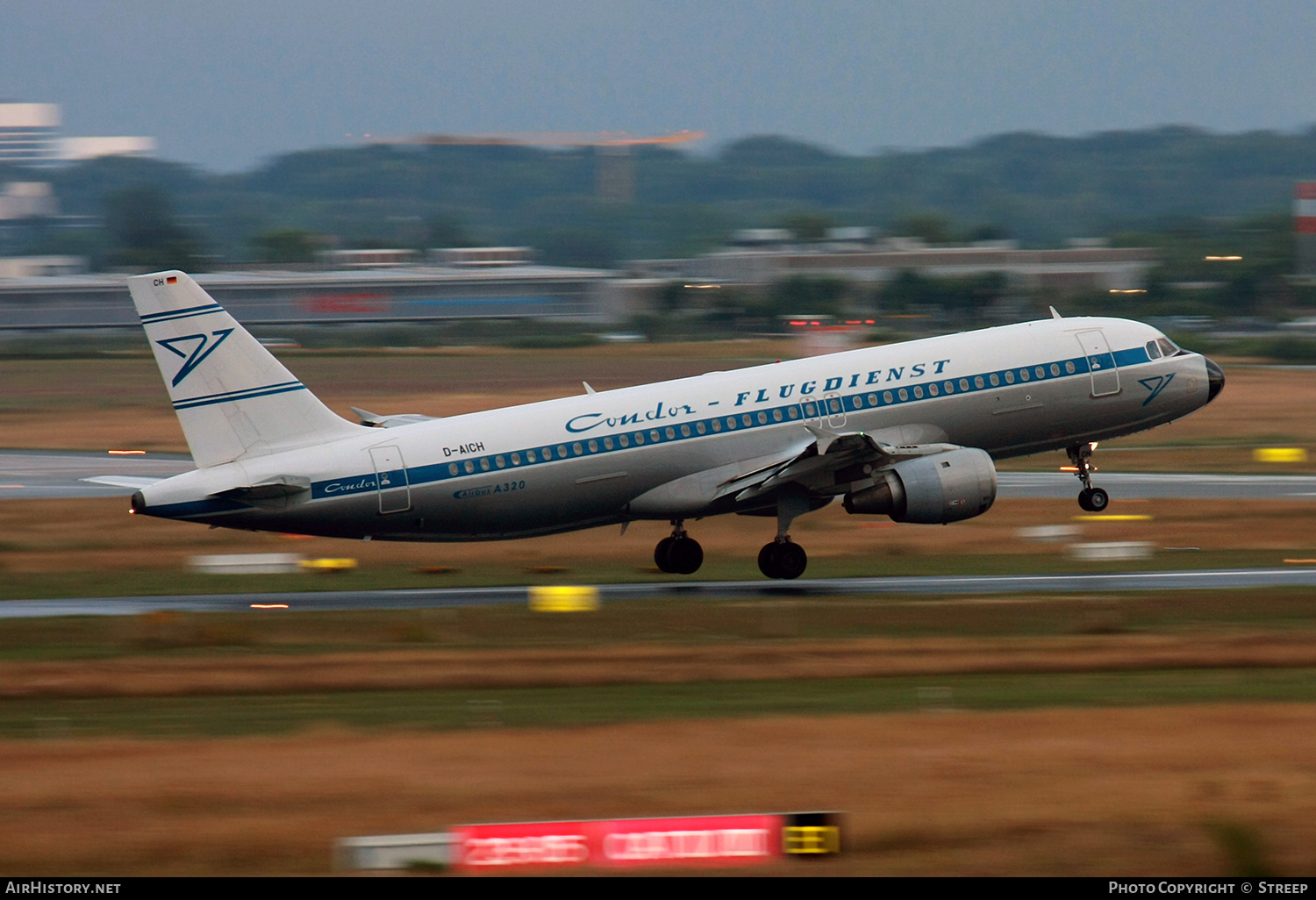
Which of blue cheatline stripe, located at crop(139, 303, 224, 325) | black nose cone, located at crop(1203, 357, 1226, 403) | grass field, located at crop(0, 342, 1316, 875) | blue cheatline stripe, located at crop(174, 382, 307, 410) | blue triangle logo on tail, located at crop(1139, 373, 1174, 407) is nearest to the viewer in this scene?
grass field, located at crop(0, 342, 1316, 875)

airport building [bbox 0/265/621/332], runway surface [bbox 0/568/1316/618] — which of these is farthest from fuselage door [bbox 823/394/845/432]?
airport building [bbox 0/265/621/332]

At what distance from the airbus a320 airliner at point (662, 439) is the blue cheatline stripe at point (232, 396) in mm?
27

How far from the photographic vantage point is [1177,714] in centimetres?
2144

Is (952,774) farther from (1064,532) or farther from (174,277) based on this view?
(1064,532)

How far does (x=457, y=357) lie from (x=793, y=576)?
64943 millimetres

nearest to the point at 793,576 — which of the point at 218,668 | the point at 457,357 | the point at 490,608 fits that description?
the point at 490,608

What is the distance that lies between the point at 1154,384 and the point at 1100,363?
1.74 m

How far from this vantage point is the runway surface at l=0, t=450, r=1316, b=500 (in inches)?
1924

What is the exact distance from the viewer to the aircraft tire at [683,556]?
121ft

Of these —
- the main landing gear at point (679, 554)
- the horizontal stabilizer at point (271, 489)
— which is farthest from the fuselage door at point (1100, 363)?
the horizontal stabilizer at point (271, 489)

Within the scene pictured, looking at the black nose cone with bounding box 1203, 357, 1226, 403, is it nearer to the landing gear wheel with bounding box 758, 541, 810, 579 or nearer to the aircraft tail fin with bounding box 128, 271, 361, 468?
the landing gear wheel with bounding box 758, 541, 810, 579

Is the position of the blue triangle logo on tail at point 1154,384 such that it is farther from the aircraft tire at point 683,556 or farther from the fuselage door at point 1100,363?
the aircraft tire at point 683,556

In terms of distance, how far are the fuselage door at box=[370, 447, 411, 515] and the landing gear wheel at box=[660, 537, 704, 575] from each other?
703cm

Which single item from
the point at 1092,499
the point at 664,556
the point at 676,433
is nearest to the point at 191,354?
the point at 676,433
